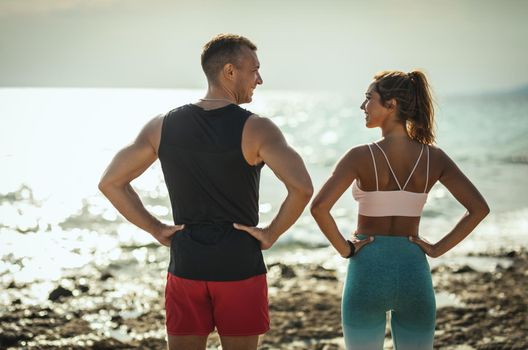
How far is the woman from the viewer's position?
11.4 feet

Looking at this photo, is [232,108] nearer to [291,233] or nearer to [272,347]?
[272,347]

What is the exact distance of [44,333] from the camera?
7.39 meters

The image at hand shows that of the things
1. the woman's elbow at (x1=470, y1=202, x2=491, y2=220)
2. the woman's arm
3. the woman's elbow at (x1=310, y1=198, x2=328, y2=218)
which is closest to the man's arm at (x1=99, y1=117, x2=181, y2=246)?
the woman's elbow at (x1=310, y1=198, x2=328, y2=218)

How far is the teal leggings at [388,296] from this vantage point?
347cm

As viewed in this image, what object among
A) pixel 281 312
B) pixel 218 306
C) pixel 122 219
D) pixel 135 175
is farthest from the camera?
pixel 122 219

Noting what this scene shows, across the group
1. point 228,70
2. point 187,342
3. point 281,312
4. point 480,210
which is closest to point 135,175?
point 228,70

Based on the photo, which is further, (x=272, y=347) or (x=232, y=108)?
(x=272, y=347)

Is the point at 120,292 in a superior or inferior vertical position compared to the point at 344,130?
inferior

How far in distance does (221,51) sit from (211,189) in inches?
27.6

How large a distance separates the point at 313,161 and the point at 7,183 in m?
17.1

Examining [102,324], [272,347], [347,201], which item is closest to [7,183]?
[347,201]

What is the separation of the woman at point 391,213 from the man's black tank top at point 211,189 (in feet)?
1.54

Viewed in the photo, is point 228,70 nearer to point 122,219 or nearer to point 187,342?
point 187,342

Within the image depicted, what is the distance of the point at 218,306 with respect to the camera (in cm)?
341
